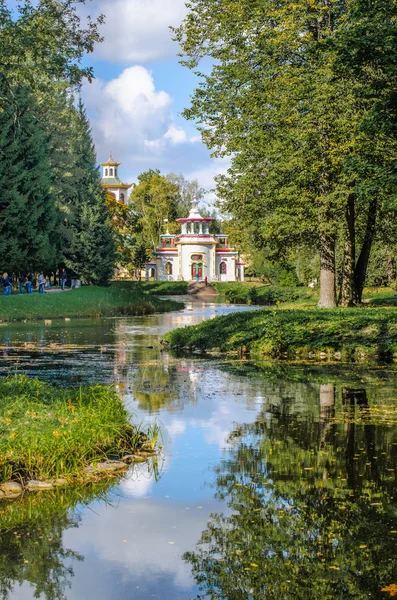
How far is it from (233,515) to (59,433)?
2.41 m

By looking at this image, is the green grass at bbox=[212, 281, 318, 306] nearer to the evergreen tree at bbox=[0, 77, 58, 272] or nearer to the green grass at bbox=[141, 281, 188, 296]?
the green grass at bbox=[141, 281, 188, 296]

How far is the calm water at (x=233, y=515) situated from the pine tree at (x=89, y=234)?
160 feet

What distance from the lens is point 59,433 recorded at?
8.74 metres

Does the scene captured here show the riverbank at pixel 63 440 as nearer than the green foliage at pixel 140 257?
Yes

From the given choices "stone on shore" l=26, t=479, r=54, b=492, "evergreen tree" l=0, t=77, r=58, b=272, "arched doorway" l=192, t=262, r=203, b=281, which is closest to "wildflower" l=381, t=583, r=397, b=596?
"stone on shore" l=26, t=479, r=54, b=492

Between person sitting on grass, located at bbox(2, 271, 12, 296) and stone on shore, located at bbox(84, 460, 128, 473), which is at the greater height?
person sitting on grass, located at bbox(2, 271, 12, 296)

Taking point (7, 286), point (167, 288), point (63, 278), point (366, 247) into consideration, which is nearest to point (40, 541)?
point (366, 247)

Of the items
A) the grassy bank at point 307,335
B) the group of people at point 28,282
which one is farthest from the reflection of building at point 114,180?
the grassy bank at point 307,335

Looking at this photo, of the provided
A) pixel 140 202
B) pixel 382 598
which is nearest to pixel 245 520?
pixel 382 598

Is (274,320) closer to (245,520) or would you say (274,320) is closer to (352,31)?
(352,31)

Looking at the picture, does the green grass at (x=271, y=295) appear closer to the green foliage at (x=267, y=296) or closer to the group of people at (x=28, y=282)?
the green foliage at (x=267, y=296)

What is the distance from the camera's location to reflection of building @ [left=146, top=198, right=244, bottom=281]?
10512 cm

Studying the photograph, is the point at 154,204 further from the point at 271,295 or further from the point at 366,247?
the point at 366,247

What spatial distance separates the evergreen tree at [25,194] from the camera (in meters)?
44.4
